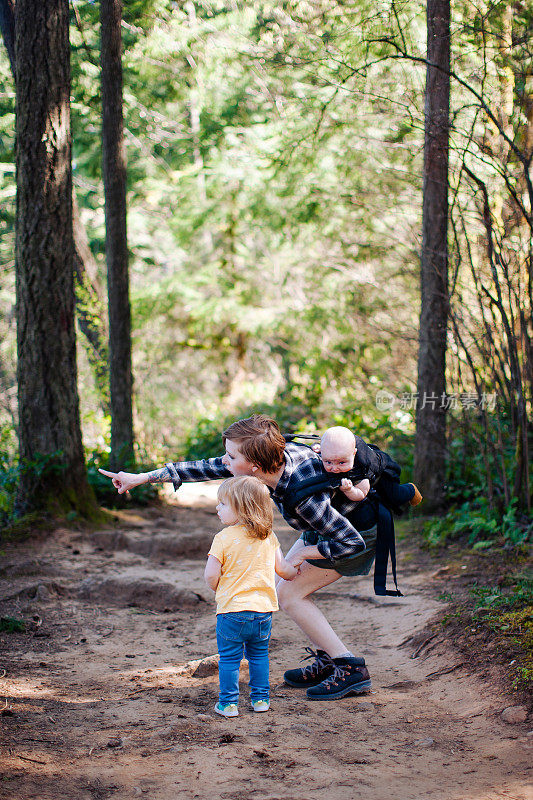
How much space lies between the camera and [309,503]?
11.5 ft

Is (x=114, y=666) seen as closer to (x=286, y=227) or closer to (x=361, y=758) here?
(x=361, y=758)

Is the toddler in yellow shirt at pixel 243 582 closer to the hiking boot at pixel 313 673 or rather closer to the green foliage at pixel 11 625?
the hiking boot at pixel 313 673

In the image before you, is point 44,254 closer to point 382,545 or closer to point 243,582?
point 243,582

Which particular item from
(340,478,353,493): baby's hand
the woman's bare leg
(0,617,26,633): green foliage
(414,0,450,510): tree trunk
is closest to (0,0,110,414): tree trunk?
(414,0,450,510): tree trunk

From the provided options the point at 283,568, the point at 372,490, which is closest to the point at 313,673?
the point at 283,568

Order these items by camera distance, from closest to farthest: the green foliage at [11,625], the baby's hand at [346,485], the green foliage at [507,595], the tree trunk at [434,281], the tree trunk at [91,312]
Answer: the baby's hand at [346,485], the green foliage at [507,595], the green foliage at [11,625], the tree trunk at [434,281], the tree trunk at [91,312]

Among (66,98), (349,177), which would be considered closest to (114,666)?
(66,98)

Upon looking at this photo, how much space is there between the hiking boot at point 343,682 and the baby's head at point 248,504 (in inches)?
38.8

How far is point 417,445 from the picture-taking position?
322 inches

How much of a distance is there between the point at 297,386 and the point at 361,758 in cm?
1114

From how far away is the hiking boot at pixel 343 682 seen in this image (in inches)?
150

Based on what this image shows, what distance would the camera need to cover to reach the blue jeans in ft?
11.4

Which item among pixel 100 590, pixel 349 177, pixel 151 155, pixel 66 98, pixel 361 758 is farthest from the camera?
pixel 151 155

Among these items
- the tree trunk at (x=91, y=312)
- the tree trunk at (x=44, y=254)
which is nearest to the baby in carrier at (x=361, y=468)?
the tree trunk at (x=44, y=254)
